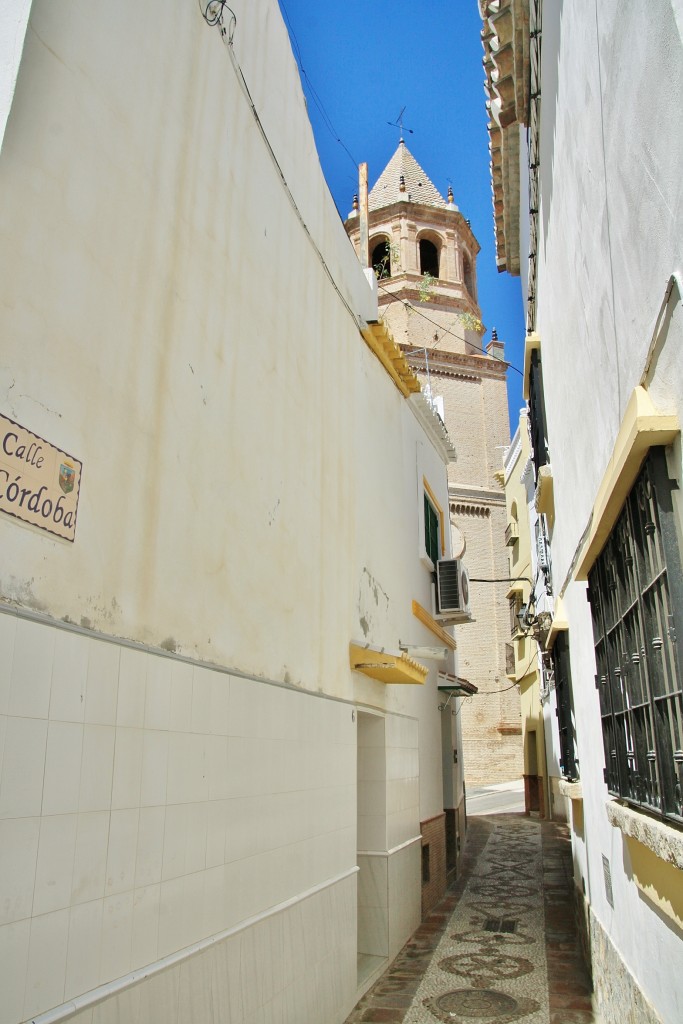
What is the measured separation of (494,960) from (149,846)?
5.58m

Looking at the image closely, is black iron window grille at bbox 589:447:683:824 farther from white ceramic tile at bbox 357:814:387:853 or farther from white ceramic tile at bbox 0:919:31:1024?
white ceramic tile at bbox 357:814:387:853

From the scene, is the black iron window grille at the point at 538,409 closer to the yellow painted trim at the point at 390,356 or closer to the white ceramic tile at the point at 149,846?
the yellow painted trim at the point at 390,356

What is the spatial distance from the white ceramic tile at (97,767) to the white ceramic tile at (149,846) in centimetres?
33

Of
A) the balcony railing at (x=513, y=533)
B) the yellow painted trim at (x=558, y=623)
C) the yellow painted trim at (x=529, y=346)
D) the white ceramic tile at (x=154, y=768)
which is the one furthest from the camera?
the balcony railing at (x=513, y=533)

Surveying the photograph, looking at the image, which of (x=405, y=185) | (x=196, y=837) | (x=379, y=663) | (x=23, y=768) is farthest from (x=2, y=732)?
(x=405, y=185)

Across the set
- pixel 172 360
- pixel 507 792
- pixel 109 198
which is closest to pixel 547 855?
pixel 507 792

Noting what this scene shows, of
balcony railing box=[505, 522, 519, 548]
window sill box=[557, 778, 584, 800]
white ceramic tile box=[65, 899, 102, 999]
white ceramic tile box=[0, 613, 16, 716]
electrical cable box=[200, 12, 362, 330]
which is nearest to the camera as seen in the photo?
white ceramic tile box=[0, 613, 16, 716]

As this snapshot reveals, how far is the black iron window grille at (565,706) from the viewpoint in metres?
8.00

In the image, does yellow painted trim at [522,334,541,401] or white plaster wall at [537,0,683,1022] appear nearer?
white plaster wall at [537,0,683,1022]

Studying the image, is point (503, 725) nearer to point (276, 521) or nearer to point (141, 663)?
point (276, 521)

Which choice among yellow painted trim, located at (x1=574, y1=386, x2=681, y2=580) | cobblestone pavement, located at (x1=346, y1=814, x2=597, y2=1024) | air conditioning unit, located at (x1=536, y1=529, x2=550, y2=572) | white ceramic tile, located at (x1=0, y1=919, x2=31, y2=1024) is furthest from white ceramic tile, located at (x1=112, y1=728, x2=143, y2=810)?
air conditioning unit, located at (x1=536, y1=529, x2=550, y2=572)

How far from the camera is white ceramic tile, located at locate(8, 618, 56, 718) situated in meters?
2.88

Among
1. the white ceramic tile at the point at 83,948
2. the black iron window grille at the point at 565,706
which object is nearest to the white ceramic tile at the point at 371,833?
the black iron window grille at the point at 565,706

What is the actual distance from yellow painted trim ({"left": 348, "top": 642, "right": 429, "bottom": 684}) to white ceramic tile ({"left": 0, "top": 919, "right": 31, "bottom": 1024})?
4563mm
